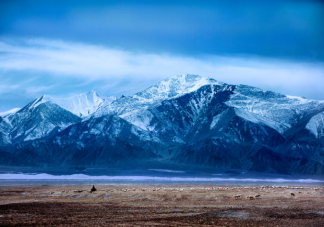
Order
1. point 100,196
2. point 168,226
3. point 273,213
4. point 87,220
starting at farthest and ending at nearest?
point 100,196
point 273,213
point 87,220
point 168,226

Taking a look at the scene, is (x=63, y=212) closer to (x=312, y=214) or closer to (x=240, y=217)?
(x=240, y=217)

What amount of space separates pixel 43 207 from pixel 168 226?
851 inches

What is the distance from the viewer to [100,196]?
2623 inches

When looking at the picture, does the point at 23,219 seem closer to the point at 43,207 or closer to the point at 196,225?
the point at 43,207

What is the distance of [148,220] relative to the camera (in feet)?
131

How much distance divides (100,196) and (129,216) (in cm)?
2519

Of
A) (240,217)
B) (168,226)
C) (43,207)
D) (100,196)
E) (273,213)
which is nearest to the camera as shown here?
(168,226)

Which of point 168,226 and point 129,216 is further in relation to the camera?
point 129,216

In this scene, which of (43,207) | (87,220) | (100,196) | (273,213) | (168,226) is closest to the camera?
(168,226)

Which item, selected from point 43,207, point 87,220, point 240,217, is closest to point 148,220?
point 87,220

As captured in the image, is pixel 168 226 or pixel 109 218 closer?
pixel 168 226

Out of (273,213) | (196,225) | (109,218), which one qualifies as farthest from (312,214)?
(109,218)

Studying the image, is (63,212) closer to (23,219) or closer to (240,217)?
(23,219)

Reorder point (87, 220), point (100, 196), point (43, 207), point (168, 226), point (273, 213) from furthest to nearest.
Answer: point (100, 196)
point (43, 207)
point (273, 213)
point (87, 220)
point (168, 226)
